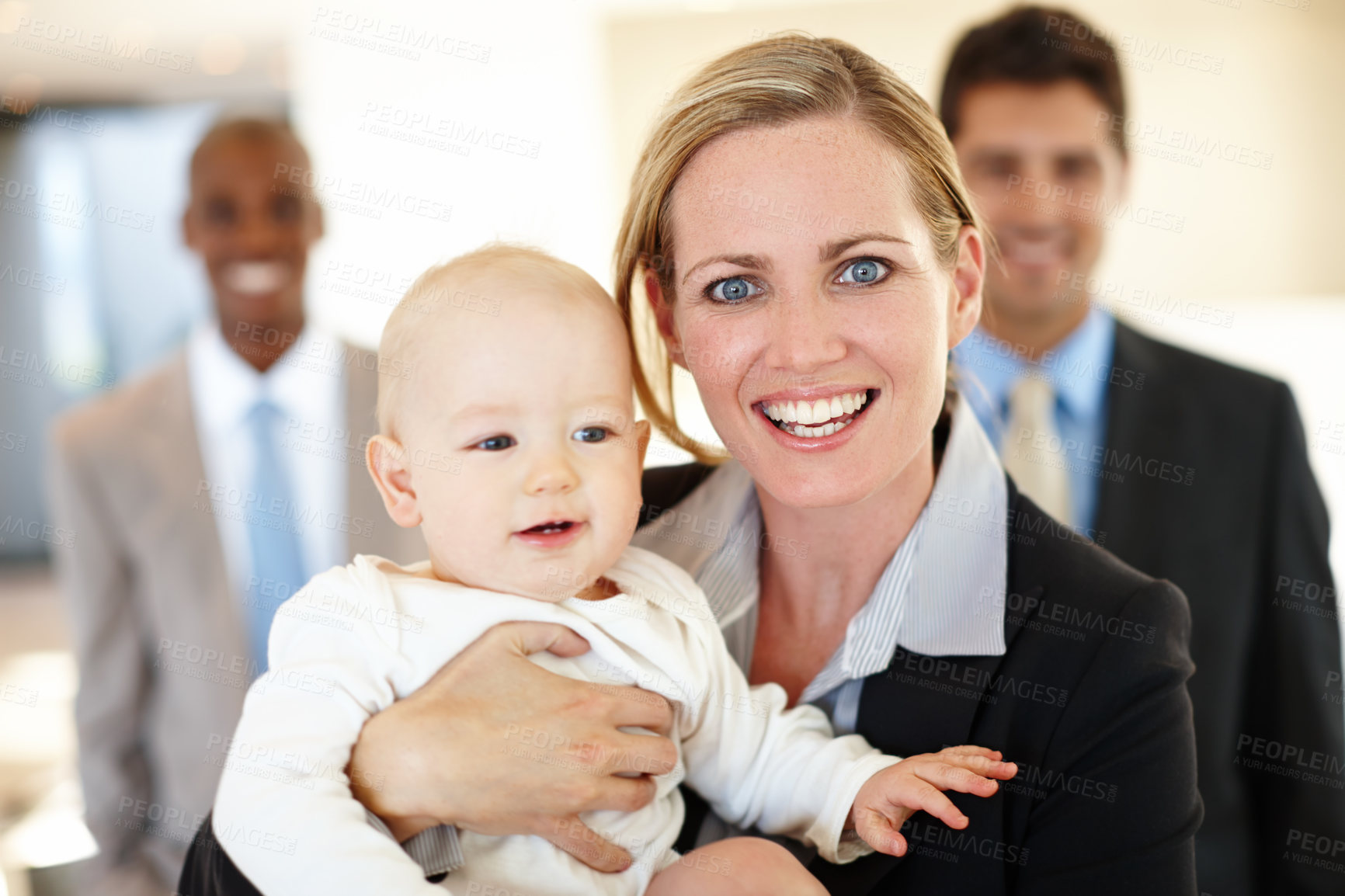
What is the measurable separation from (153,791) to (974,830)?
224 cm

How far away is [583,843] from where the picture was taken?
46.1 inches

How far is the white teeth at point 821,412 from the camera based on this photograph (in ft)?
4.34

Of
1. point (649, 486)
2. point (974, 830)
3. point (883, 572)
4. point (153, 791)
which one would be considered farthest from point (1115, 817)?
point (153, 791)

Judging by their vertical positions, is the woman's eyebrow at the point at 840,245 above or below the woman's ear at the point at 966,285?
above

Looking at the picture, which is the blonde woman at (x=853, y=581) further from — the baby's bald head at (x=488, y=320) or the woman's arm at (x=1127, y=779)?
the baby's bald head at (x=488, y=320)

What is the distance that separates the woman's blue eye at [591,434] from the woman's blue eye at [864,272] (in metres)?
0.37

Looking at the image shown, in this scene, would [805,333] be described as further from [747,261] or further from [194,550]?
[194,550]

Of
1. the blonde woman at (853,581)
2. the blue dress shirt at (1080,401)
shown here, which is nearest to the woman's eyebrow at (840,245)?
the blonde woman at (853,581)

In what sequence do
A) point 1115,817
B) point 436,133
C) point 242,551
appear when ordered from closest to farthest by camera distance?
1. point 1115,817
2. point 242,551
3. point 436,133

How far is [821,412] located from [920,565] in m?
0.26

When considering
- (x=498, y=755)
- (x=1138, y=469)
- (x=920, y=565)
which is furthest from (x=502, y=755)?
(x=1138, y=469)

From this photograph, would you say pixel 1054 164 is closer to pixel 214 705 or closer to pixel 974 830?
pixel 974 830

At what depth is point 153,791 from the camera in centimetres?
261

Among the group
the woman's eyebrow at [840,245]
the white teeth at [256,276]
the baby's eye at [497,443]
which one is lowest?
the baby's eye at [497,443]
